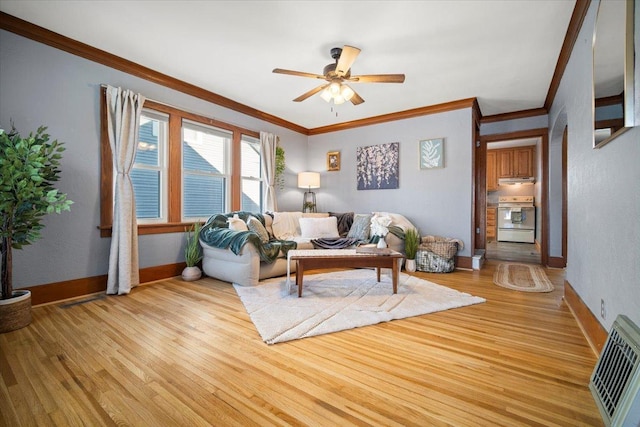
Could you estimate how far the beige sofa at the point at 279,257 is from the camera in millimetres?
3477

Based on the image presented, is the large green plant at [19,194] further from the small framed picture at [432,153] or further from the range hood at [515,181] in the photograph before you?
the range hood at [515,181]

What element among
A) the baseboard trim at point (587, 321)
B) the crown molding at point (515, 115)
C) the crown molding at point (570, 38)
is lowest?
the baseboard trim at point (587, 321)

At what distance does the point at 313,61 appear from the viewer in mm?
3264

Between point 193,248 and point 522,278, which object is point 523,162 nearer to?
point 522,278

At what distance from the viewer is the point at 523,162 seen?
24.9 ft

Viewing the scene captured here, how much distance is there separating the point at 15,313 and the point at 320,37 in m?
3.49

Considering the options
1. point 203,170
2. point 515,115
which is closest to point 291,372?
point 203,170

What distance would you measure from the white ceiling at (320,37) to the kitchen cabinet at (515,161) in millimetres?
4112

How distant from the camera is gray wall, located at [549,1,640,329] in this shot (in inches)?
55.7

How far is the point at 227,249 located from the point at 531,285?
149 inches

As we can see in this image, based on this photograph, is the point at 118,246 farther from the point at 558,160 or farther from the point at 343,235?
the point at 558,160

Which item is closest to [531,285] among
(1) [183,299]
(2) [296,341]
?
(2) [296,341]

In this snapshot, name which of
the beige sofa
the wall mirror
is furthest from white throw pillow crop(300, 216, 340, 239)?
the wall mirror

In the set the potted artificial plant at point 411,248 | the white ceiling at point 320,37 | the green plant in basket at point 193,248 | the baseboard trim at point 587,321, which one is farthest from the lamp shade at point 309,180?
the baseboard trim at point 587,321
